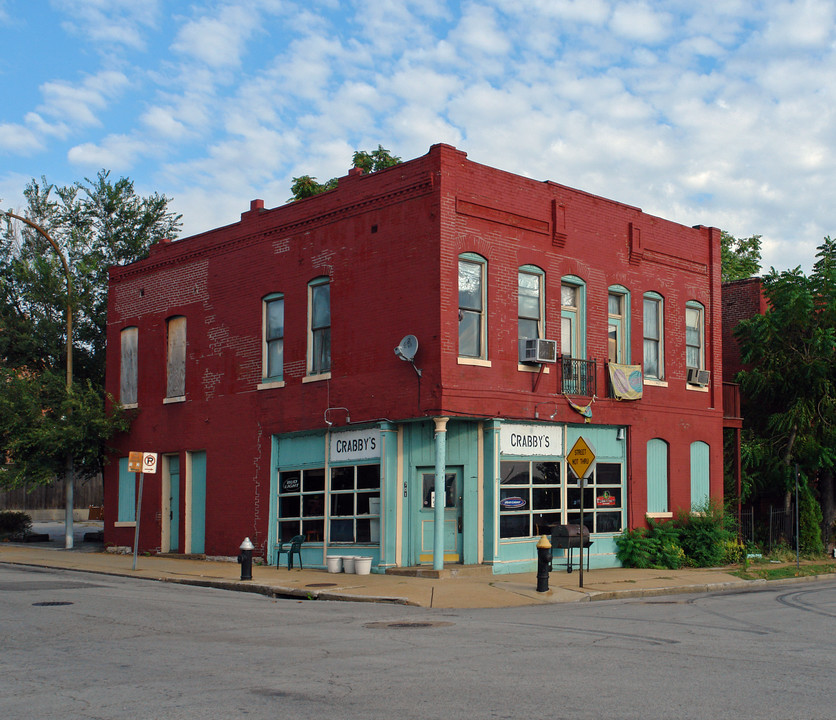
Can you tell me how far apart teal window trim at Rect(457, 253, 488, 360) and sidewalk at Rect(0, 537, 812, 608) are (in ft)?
15.1

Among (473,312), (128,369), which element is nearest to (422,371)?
(473,312)

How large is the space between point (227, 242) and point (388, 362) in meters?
6.82

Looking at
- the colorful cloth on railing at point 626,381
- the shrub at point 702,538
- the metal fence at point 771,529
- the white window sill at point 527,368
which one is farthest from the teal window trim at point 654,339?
the metal fence at point 771,529

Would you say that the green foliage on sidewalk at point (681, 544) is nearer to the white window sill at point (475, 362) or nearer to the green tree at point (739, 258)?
the white window sill at point (475, 362)

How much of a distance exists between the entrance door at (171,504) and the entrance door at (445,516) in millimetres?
8372

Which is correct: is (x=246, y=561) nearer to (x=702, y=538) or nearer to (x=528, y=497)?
(x=528, y=497)

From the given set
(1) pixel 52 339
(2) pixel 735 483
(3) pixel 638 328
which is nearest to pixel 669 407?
(3) pixel 638 328

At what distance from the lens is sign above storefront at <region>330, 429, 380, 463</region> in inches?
832

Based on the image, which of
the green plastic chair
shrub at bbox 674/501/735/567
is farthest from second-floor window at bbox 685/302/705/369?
the green plastic chair

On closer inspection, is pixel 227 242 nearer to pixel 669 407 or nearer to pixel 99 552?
pixel 99 552

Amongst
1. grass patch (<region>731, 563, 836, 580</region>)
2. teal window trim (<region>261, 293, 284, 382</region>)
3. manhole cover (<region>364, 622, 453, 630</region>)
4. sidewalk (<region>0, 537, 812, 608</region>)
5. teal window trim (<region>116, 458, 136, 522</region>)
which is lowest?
grass patch (<region>731, 563, 836, 580</region>)

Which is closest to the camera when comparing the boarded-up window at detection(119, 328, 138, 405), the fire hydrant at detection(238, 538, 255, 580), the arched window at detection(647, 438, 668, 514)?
the fire hydrant at detection(238, 538, 255, 580)

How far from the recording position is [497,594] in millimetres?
17219

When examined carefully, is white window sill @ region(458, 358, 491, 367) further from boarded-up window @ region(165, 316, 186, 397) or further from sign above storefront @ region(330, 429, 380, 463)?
boarded-up window @ region(165, 316, 186, 397)
